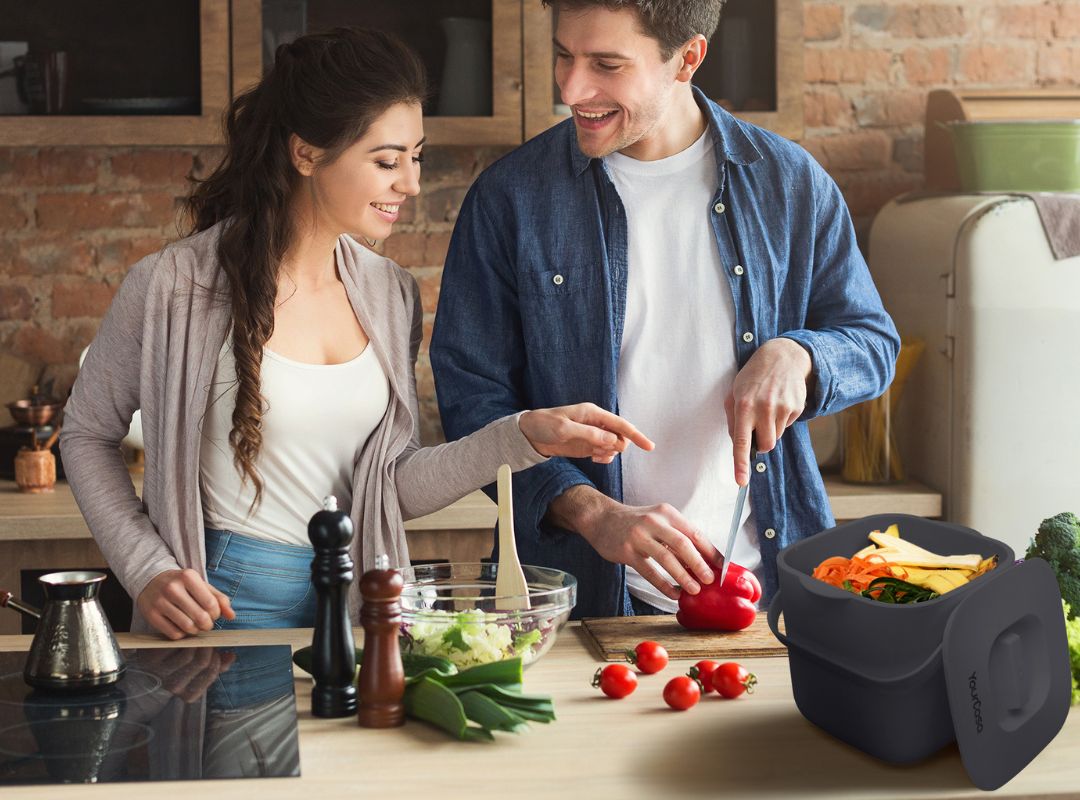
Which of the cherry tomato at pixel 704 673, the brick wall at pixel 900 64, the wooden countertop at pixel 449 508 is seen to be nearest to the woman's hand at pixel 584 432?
the cherry tomato at pixel 704 673

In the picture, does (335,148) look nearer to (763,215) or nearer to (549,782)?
(763,215)

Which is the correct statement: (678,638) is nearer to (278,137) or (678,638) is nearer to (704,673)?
(704,673)

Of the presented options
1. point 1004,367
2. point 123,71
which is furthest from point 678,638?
point 123,71

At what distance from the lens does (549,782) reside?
1.18 metres

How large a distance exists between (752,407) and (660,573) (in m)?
0.26

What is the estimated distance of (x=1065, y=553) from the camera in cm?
145

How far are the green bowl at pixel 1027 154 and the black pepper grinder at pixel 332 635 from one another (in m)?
2.17

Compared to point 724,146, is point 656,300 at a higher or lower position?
lower

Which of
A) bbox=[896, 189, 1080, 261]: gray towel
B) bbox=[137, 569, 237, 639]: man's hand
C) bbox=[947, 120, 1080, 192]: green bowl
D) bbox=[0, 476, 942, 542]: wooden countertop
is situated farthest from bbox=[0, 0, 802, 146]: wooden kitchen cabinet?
bbox=[137, 569, 237, 639]: man's hand

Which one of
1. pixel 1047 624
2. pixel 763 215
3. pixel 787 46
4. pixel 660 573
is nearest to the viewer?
pixel 1047 624

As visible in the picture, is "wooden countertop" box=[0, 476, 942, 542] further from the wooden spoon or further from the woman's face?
the wooden spoon

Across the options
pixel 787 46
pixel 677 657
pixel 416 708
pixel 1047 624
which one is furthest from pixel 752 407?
pixel 787 46

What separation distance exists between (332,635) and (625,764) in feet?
1.11

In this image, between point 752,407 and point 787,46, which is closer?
point 752,407
